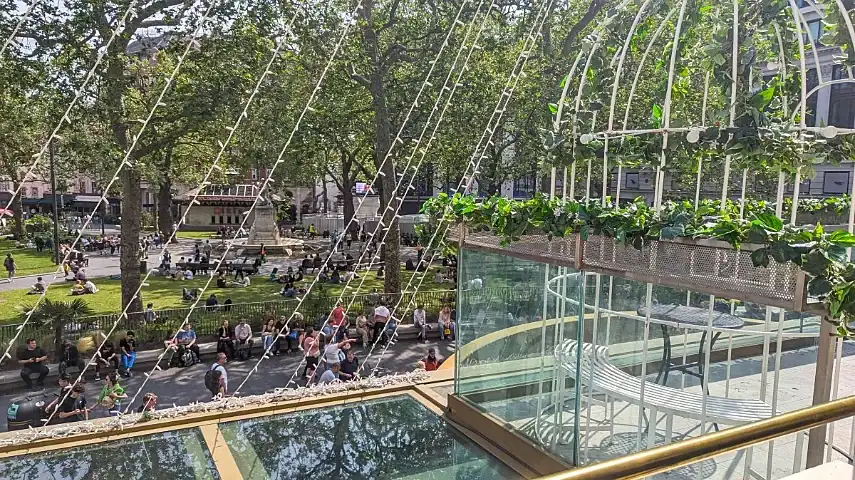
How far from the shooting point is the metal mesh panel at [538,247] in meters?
5.35

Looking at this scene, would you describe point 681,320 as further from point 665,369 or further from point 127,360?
point 127,360

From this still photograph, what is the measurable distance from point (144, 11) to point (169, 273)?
1413 cm

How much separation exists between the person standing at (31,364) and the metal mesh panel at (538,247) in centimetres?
1161

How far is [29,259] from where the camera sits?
1246 inches

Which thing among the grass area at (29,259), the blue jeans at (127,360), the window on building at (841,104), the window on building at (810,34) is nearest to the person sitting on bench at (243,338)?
the blue jeans at (127,360)

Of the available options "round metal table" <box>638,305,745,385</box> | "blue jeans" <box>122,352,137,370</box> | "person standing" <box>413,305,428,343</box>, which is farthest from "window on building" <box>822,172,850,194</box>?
"blue jeans" <box>122,352,137,370</box>

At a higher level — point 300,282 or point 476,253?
point 476,253

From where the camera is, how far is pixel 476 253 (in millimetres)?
6801

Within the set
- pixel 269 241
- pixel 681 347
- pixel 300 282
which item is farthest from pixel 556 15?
pixel 269 241

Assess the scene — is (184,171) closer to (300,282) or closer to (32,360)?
(300,282)

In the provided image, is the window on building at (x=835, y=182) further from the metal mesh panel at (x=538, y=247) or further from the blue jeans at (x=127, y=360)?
the blue jeans at (x=127, y=360)

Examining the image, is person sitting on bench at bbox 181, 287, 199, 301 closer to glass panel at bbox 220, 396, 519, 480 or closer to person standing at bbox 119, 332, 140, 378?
person standing at bbox 119, 332, 140, 378

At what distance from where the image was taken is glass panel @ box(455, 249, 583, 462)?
5801mm

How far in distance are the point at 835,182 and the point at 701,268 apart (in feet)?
132
